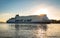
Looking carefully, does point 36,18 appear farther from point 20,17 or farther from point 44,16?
point 20,17

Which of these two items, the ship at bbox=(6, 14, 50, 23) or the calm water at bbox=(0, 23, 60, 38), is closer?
the calm water at bbox=(0, 23, 60, 38)

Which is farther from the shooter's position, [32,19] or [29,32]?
[32,19]

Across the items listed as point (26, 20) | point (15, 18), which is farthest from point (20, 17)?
point (26, 20)

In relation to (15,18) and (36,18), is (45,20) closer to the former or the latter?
(36,18)

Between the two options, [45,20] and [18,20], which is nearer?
[45,20]

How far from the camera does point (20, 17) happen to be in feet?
295

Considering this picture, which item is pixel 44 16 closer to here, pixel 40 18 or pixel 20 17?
pixel 40 18

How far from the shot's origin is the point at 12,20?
87688 mm

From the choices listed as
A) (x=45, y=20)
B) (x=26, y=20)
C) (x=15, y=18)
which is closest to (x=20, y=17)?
(x=15, y=18)

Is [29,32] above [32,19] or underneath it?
underneath

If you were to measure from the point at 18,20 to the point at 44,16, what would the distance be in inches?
514

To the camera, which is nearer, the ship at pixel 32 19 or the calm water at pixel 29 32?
the calm water at pixel 29 32

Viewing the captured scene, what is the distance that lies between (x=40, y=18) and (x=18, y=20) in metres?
11.0

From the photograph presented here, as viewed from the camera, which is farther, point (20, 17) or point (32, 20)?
point (20, 17)
